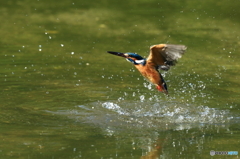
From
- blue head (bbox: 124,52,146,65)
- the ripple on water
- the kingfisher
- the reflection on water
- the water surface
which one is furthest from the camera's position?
blue head (bbox: 124,52,146,65)

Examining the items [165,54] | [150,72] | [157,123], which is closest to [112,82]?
[150,72]

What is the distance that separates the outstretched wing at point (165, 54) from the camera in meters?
5.40

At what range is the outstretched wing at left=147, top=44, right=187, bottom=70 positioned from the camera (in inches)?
213

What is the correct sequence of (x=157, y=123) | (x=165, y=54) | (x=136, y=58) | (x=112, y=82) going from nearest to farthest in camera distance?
(x=157, y=123) → (x=165, y=54) → (x=136, y=58) → (x=112, y=82)

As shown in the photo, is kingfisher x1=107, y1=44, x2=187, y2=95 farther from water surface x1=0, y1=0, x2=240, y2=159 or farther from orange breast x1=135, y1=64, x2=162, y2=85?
water surface x1=0, y1=0, x2=240, y2=159

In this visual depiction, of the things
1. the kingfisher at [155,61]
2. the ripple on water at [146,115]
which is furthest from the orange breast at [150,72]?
the ripple on water at [146,115]

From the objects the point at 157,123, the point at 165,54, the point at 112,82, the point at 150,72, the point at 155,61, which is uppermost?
the point at 165,54

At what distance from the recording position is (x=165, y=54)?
5.58m

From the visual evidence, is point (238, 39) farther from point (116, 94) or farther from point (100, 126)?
point (100, 126)

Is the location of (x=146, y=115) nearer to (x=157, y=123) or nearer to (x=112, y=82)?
(x=157, y=123)

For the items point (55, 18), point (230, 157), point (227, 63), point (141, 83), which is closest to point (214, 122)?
point (230, 157)

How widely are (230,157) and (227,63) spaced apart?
3674 mm

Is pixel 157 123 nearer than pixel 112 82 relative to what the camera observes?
Yes

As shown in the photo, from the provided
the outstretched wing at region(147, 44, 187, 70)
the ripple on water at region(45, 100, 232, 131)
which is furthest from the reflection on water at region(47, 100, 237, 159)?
the outstretched wing at region(147, 44, 187, 70)
